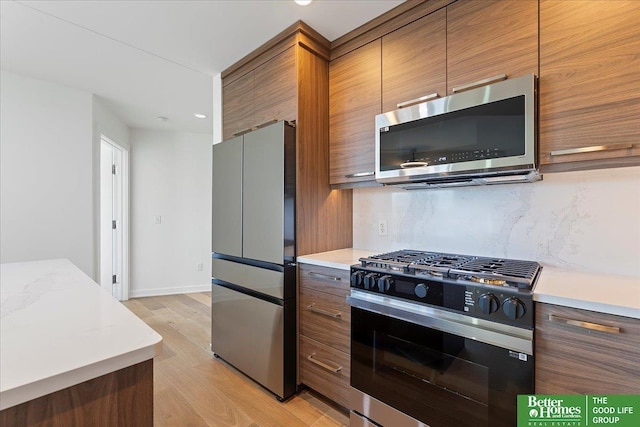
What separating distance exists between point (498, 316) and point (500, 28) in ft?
4.50

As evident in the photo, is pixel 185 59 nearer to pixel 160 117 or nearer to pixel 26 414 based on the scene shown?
pixel 160 117

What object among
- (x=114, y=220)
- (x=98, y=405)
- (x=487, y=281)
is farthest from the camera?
(x=114, y=220)

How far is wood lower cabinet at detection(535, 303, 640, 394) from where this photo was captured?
98cm

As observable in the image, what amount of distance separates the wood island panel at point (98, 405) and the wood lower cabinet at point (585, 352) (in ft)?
4.38

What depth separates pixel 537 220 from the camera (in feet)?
5.44

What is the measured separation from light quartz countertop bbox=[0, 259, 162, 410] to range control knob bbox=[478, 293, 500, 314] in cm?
117

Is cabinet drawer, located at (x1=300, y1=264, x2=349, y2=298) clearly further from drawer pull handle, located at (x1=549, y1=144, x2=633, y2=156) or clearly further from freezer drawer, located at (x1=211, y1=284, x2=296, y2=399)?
drawer pull handle, located at (x1=549, y1=144, x2=633, y2=156)

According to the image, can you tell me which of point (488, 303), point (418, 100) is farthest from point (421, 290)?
point (418, 100)

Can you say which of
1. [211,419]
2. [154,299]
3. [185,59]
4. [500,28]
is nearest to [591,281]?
[500,28]

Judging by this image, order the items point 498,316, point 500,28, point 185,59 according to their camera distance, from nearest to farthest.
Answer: point 498,316, point 500,28, point 185,59

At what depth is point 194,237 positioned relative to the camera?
4.80 metres

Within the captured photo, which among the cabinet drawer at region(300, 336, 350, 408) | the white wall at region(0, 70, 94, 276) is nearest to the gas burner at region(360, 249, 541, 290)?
the cabinet drawer at region(300, 336, 350, 408)

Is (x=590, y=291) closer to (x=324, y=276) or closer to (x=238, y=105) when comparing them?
(x=324, y=276)

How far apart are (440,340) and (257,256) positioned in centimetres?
130
